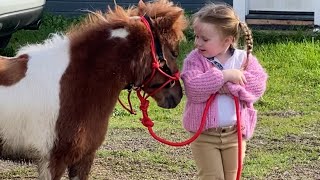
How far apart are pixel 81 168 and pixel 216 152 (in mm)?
833

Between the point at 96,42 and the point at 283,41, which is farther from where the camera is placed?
the point at 283,41

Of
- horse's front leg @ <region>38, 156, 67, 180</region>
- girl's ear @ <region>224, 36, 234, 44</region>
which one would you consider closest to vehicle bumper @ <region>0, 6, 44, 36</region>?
horse's front leg @ <region>38, 156, 67, 180</region>

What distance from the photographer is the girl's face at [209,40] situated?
429 cm

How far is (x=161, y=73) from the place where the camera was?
4.30 m

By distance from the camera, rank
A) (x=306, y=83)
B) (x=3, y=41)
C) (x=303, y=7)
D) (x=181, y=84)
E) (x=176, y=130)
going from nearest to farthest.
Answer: (x=181, y=84) → (x=176, y=130) → (x=306, y=83) → (x=3, y=41) → (x=303, y=7)

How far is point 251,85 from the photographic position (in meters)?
4.39

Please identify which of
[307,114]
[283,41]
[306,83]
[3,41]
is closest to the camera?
[307,114]

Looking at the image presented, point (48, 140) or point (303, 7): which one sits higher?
point (48, 140)

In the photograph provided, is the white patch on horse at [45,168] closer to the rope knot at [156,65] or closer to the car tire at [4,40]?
the rope knot at [156,65]

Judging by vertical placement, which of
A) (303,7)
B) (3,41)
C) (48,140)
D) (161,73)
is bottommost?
(303,7)

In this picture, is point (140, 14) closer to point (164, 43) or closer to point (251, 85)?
point (164, 43)

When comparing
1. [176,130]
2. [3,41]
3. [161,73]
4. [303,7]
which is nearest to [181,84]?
[161,73]

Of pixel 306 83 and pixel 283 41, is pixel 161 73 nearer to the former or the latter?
pixel 306 83

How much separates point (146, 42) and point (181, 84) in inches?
19.1
